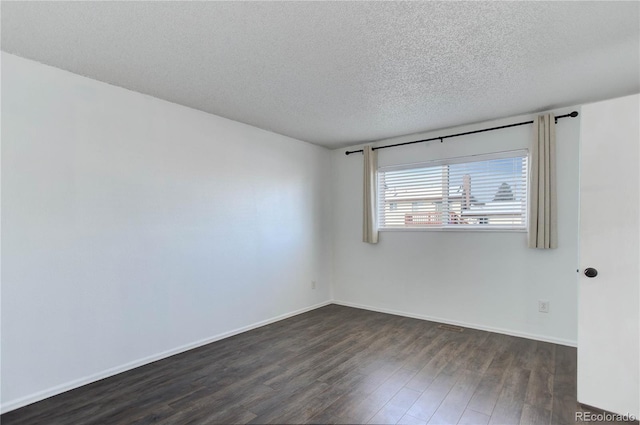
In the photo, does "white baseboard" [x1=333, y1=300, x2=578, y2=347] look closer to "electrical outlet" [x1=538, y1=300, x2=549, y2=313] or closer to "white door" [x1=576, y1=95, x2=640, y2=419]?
"electrical outlet" [x1=538, y1=300, x2=549, y2=313]

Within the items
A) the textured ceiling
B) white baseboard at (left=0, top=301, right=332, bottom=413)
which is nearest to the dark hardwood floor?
white baseboard at (left=0, top=301, right=332, bottom=413)

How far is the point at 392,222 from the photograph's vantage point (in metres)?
4.59

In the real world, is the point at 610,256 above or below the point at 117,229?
below

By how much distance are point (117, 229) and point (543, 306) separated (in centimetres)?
425

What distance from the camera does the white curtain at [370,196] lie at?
15.1 feet

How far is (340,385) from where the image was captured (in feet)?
8.11

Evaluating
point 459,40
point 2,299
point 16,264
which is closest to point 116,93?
point 16,264

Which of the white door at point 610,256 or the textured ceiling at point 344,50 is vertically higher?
the textured ceiling at point 344,50

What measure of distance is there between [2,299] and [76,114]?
1430 millimetres

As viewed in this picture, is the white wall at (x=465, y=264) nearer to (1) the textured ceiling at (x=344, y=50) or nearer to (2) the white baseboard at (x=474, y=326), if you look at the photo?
(2) the white baseboard at (x=474, y=326)

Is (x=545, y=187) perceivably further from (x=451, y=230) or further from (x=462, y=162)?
(x=451, y=230)

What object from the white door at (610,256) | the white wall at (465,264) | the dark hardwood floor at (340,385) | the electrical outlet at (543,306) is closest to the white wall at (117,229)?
the dark hardwood floor at (340,385)

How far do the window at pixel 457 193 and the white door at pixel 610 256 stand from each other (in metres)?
1.50

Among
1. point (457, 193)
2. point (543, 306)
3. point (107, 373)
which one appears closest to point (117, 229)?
point (107, 373)
